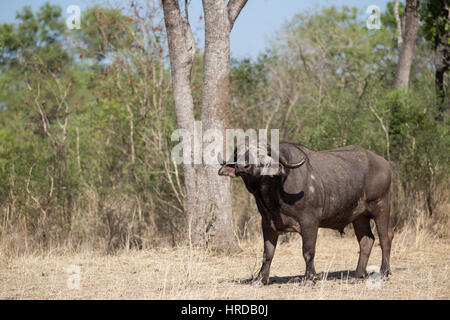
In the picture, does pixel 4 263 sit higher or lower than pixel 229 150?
lower

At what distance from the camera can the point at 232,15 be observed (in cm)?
1057

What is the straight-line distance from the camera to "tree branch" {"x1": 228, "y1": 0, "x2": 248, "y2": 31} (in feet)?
34.7

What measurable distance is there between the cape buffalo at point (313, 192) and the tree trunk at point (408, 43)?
22.4ft

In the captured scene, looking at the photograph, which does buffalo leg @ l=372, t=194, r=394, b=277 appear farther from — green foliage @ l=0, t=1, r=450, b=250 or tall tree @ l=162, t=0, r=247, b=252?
green foliage @ l=0, t=1, r=450, b=250

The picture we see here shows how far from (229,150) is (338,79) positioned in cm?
856

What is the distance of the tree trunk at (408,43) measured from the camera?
48.1 feet

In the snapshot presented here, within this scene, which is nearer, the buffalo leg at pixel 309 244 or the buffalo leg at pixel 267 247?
the buffalo leg at pixel 309 244

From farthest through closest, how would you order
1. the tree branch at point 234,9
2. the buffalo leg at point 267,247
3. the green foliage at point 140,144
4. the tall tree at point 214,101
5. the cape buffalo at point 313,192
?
the green foliage at point 140,144 < the tree branch at point 234,9 < the tall tree at point 214,101 < the buffalo leg at point 267,247 < the cape buffalo at point 313,192

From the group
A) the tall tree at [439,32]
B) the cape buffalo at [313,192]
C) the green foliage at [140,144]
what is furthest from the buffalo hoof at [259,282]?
the tall tree at [439,32]

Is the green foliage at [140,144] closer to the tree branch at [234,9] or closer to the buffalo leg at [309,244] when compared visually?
the tree branch at [234,9]

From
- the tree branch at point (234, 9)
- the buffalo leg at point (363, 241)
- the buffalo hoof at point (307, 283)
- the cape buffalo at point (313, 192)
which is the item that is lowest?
the buffalo hoof at point (307, 283)

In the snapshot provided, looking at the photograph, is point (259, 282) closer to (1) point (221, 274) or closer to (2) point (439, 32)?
(1) point (221, 274)

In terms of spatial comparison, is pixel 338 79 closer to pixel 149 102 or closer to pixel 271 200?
pixel 149 102
